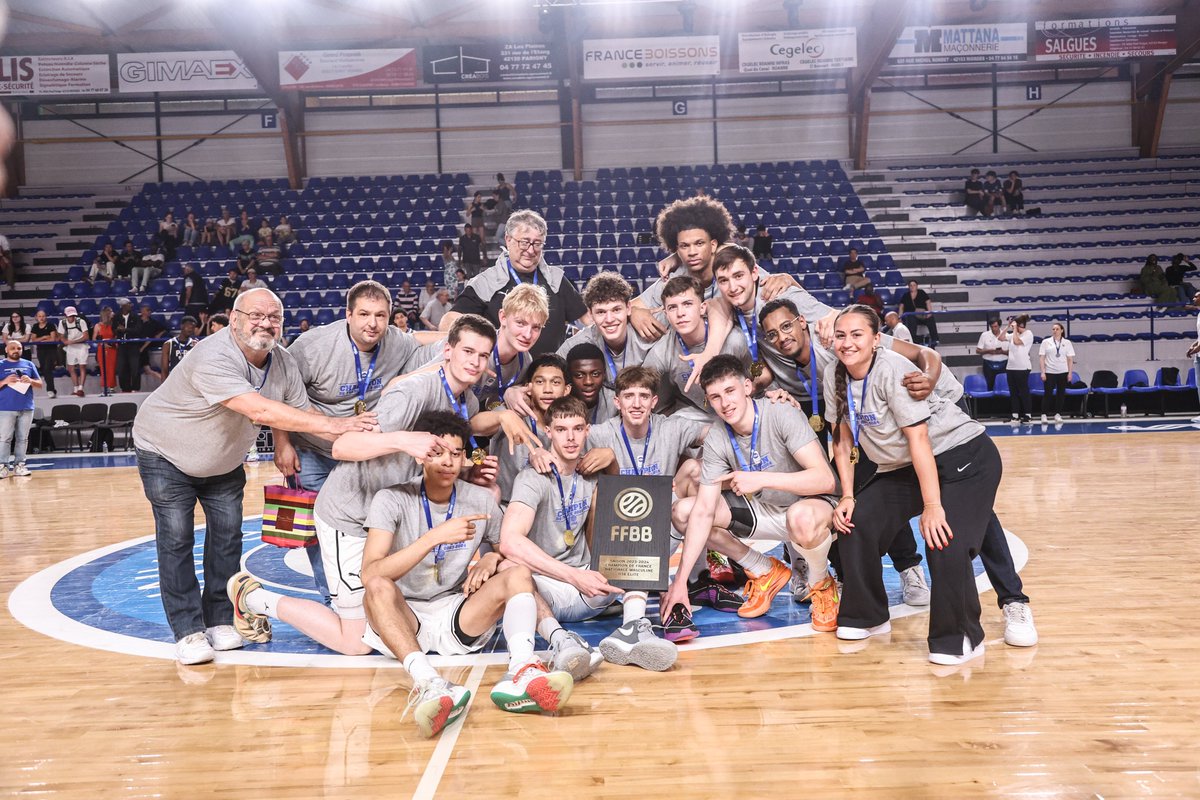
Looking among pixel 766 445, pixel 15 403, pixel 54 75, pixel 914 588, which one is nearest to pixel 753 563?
pixel 766 445

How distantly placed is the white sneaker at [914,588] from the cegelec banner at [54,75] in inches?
791

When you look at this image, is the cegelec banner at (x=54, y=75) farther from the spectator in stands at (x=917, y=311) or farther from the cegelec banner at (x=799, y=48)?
the spectator in stands at (x=917, y=311)

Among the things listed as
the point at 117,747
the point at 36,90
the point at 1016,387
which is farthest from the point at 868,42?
the point at 117,747

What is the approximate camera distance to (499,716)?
11.0 feet

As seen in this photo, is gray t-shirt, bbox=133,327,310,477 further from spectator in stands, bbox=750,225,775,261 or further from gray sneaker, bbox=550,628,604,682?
spectator in stands, bbox=750,225,775,261

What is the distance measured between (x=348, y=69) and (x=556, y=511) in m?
17.7

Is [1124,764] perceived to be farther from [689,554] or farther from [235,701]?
[235,701]

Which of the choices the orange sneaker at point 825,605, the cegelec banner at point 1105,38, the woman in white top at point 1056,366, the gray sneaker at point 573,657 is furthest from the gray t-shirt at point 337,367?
the cegelec banner at point 1105,38

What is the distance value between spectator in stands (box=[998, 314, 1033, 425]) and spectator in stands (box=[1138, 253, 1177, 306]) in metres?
4.95

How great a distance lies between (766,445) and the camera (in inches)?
183

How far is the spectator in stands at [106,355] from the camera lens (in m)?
15.0

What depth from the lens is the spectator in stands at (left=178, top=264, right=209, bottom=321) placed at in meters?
16.7

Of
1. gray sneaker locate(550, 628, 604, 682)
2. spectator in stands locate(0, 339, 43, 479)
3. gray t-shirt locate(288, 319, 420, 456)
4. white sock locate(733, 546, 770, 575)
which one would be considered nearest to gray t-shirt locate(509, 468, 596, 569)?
gray sneaker locate(550, 628, 604, 682)

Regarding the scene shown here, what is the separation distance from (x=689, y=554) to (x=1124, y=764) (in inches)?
81.8
